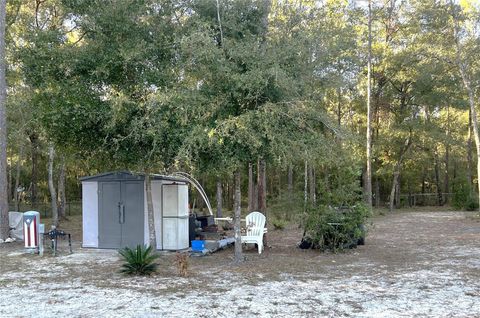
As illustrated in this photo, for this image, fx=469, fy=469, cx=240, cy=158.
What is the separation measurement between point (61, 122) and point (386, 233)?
1055cm

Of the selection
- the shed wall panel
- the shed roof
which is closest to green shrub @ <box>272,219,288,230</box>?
the shed roof

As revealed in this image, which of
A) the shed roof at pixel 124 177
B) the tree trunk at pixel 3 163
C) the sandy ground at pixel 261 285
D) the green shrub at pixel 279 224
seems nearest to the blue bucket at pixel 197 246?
the sandy ground at pixel 261 285

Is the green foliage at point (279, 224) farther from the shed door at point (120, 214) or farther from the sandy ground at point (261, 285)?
the shed door at point (120, 214)

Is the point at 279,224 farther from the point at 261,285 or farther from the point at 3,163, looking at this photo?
the point at 261,285

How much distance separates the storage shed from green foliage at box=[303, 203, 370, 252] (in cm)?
310

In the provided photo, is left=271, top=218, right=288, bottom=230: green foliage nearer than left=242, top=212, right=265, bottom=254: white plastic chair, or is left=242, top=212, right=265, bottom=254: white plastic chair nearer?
left=242, top=212, right=265, bottom=254: white plastic chair

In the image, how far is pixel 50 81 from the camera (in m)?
9.04

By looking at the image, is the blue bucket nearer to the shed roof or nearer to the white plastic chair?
the white plastic chair

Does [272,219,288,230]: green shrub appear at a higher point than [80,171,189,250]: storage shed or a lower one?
lower

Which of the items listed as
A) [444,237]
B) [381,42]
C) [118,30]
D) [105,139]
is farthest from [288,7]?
[381,42]

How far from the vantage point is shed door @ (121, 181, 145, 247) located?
11.1 metres

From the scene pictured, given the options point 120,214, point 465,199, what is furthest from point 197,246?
point 465,199

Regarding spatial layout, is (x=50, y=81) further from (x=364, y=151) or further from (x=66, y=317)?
(x=364, y=151)

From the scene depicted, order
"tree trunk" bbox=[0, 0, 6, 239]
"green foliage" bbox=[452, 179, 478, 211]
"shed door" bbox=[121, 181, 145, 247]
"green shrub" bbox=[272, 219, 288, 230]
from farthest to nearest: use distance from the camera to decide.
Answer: "green foliage" bbox=[452, 179, 478, 211], "green shrub" bbox=[272, 219, 288, 230], "tree trunk" bbox=[0, 0, 6, 239], "shed door" bbox=[121, 181, 145, 247]
